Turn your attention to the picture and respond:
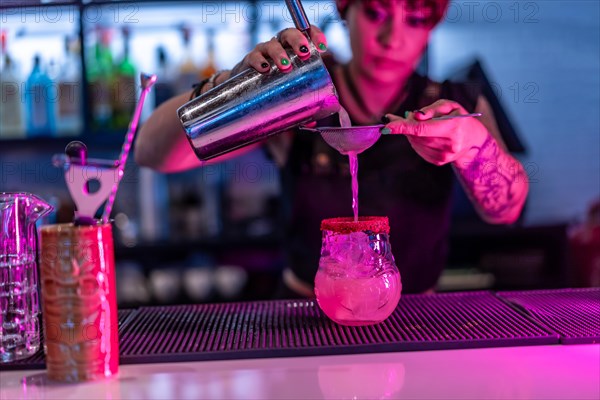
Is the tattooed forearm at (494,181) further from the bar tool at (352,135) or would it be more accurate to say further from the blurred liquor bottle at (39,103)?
the blurred liquor bottle at (39,103)

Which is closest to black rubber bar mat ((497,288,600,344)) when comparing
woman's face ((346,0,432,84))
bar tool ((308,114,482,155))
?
bar tool ((308,114,482,155))

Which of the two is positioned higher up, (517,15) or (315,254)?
(517,15)

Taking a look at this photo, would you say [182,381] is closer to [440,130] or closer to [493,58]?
[440,130]

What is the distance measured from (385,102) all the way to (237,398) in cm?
120

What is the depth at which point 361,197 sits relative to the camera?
6.13 ft

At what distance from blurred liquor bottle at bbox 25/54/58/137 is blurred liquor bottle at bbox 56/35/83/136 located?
4 centimetres

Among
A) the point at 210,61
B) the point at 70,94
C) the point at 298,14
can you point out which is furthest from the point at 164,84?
the point at 298,14

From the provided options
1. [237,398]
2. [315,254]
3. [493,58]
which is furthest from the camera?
[493,58]

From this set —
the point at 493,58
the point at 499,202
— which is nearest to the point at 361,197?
the point at 499,202

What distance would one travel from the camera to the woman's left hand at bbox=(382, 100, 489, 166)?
1.12 meters

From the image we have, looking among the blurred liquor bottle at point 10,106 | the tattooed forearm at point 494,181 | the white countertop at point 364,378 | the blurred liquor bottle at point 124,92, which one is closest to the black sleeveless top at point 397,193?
the tattooed forearm at point 494,181

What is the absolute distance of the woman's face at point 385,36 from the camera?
180 cm

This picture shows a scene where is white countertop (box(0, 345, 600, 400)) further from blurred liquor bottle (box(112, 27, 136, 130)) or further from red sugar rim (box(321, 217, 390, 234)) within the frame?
blurred liquor bottle (box(112, 27, 136, 130))

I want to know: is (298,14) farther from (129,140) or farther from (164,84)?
(164,84)
